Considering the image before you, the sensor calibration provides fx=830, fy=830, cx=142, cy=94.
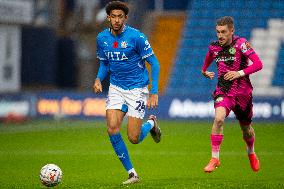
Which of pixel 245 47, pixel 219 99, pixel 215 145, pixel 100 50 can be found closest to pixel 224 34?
pixel 245 47

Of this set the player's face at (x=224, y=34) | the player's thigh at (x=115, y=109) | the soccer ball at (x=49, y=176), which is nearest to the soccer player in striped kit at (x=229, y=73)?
the player's face at (x=224, y=34)

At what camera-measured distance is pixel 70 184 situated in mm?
11023

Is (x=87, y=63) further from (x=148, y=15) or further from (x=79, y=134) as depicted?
(x=79, y=134)

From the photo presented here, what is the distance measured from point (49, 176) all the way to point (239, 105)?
302 centimetres

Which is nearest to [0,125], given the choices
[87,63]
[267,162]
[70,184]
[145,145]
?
[145,145]

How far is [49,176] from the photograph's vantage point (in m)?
10.1

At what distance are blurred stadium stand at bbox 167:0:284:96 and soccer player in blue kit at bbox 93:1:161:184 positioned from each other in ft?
50.3

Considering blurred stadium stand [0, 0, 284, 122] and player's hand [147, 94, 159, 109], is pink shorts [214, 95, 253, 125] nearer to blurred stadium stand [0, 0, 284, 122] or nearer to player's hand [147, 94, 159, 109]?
player's hand [147, 94, 159, 109]

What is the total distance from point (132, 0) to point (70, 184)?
19.5m

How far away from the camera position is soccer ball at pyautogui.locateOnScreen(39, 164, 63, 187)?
10078 millimetres

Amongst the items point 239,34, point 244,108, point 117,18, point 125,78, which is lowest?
point 244,108

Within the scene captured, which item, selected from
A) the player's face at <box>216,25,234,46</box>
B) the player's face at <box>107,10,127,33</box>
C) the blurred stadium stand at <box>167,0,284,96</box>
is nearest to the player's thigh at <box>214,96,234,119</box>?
the player's face at <box>216,25,234,46</box>

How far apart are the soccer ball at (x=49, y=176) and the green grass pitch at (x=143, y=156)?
15.9 inches

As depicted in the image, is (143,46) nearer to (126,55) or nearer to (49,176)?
(126,55)
